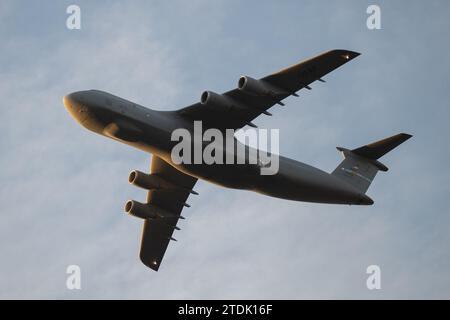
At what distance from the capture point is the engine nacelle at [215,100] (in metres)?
28.9

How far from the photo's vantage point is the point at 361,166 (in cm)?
3438

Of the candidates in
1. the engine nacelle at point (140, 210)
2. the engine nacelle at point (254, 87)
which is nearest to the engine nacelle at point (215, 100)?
the engine nacelle at point (254, 87)

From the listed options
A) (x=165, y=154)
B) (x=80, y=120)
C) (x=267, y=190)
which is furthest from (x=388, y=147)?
(x=80, y=120)

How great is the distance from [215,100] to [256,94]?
5.35 feet

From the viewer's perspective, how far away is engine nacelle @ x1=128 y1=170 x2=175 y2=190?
109ft

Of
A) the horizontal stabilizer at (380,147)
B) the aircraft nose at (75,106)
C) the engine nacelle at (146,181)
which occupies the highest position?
the aircraft nose at (75,106)

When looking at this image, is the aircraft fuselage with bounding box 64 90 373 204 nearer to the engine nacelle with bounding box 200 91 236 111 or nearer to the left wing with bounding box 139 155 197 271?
the engine nacelle with bounding box 200 91 236 111

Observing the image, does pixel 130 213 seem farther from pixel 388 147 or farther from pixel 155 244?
pixel 388 147

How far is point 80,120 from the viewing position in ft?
94.6

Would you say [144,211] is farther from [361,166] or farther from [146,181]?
[361,166]

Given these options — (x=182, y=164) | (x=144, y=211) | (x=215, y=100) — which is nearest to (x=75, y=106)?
(x=182, y=164)

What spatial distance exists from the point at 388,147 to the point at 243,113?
7.14 meters

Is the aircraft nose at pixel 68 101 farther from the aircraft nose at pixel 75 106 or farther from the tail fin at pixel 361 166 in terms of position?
the tail fin at pixel 361 166

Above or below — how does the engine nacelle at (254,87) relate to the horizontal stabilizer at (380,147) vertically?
above
